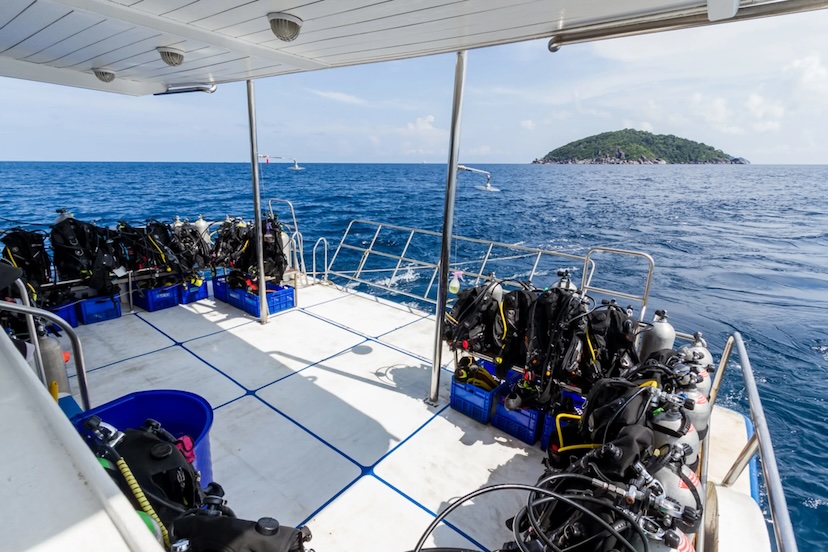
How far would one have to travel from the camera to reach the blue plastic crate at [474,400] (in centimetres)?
277

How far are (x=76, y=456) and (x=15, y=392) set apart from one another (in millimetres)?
411

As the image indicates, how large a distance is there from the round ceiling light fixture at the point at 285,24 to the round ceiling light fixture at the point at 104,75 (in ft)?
8.30

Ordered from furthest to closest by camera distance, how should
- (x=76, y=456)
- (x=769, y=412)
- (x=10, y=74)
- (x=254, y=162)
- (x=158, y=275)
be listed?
(x=769, y=412) < (x=158, y=275) < (x=254, y=162) < (x=10, y=74) < (x=76, y=456)

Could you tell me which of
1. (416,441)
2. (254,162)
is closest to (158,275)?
(254,162)

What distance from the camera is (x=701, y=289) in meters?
10.7

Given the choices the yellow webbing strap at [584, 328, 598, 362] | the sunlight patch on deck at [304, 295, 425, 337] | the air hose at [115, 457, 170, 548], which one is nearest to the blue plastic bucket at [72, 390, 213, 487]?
the air hose at [115, 457, 170, 548]

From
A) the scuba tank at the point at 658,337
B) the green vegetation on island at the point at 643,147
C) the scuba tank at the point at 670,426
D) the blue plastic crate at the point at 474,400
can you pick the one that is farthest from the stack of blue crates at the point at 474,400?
the green vegetation on island at the point at 643,147

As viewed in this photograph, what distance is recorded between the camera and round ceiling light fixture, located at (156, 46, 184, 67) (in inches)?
106

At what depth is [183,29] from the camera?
2285 millimetres

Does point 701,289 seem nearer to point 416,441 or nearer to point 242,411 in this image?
point 416,441

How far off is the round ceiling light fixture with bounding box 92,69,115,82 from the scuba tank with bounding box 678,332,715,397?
5158 millimetres

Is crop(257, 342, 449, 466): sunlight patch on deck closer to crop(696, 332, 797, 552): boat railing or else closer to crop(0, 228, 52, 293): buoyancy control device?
crop(696, 332, 797, 552): boat railing

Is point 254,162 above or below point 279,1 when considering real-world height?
below

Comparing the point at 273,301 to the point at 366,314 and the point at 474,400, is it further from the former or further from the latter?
the point at 474,400
